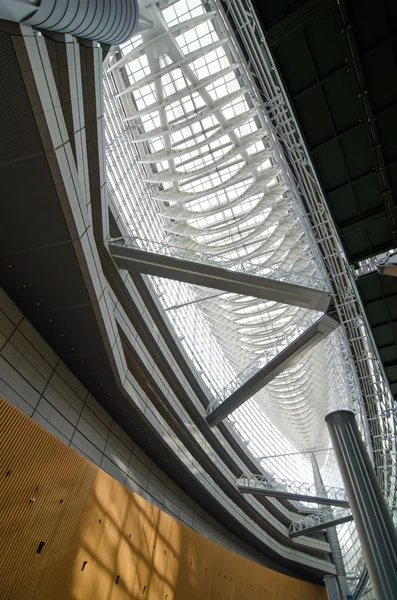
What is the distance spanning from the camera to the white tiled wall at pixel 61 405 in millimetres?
11727

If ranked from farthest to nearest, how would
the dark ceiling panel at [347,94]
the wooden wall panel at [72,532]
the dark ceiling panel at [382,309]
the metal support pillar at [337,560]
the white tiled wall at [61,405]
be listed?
the metal support pillar at [337,560], the dark ceiling panel at [382,309], the white tiled wall at [61,405], the dark ceiling panel at [347,94], the wooden wall panel at [72,532]

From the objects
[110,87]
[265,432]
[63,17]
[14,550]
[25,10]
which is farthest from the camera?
[265,432]

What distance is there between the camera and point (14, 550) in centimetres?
796

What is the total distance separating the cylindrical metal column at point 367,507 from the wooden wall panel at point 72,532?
26.1 feet

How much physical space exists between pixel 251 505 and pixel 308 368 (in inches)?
641

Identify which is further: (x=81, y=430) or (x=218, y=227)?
(x=218, y=227)

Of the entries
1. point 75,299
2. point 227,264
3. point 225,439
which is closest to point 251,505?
point 225,439

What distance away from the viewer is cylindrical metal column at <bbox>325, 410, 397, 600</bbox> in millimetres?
15953

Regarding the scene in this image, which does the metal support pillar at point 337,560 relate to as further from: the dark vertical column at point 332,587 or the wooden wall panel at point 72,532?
the wooden wall panel at point 72,532

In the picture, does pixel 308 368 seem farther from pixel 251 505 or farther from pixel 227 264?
pixel 227 264

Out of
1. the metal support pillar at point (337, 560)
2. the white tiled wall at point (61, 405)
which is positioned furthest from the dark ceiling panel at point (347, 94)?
the metal support pillar at point (337, 560)

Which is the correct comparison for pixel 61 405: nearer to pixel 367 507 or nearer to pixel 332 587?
pixel 367 507

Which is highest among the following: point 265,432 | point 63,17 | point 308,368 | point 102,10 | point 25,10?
point 308,368

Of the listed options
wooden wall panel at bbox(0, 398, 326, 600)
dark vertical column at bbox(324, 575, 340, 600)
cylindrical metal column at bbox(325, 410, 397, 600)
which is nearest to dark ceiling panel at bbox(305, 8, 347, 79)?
wooden wall panel at bbox(0, 398, 326, 600)
